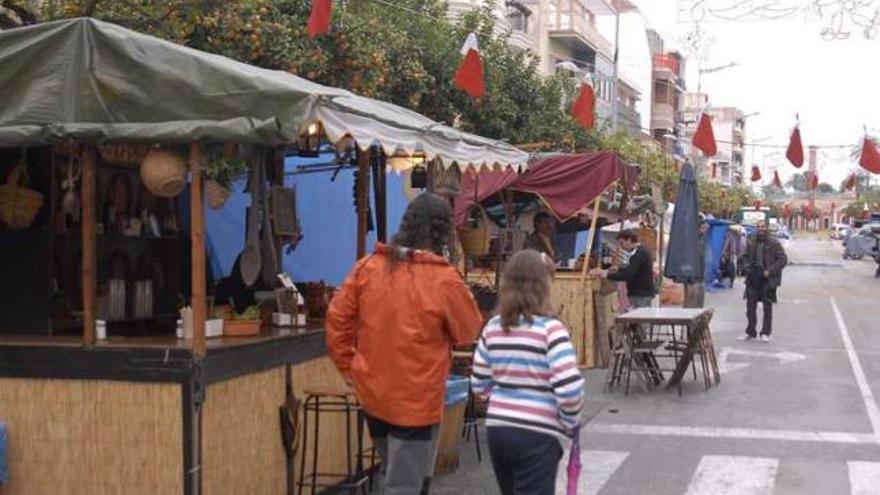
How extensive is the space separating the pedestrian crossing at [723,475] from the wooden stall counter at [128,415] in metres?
2.77

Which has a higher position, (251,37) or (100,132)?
(251,37)

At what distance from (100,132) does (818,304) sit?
2401 centimetres

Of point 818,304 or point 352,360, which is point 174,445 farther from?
point 818,304

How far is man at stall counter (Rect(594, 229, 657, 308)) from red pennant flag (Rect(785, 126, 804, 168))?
25.3 feet

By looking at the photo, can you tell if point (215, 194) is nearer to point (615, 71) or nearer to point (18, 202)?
point (18, 202)

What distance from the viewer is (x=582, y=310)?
46.2 ft

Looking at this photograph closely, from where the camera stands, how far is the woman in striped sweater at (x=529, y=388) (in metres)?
4.57

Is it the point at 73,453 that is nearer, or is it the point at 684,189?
the point at 73,453

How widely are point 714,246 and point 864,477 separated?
2584 centimetres

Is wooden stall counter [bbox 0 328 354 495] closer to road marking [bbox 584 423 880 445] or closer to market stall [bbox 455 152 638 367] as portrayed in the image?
road marking [bbox 584 423 880 445]

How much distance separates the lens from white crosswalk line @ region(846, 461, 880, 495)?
24.3 ft

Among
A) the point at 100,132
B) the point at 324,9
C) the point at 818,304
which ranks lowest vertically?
the point at 818,304

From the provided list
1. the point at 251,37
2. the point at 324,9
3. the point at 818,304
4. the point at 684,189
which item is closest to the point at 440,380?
the point at 324,9

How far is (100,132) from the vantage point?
215 inches
